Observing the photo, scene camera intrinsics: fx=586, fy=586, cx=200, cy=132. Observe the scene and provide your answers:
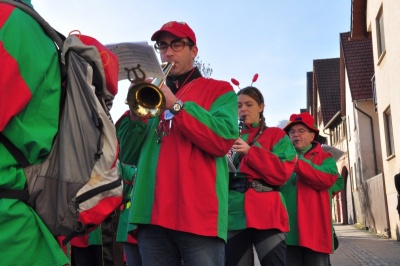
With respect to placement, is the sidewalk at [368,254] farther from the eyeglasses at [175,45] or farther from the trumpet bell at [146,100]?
the trumpet bell at [146,100]

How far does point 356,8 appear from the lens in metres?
22.0

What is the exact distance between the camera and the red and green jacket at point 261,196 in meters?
4.73

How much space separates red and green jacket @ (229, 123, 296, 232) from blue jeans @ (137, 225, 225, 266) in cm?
143

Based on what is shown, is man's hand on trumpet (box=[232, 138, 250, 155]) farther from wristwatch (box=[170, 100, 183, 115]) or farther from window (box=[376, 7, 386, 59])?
window (box=[376, 7, 386, 59])

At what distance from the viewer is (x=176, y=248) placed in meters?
3.34

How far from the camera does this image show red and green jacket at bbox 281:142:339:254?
596 cm

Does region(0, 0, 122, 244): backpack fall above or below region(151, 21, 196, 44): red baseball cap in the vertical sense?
below

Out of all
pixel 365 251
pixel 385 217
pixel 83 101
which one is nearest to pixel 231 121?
pixel 83 101

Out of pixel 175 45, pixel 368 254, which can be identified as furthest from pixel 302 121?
pixel 368 254

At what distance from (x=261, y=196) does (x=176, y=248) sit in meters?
1.64

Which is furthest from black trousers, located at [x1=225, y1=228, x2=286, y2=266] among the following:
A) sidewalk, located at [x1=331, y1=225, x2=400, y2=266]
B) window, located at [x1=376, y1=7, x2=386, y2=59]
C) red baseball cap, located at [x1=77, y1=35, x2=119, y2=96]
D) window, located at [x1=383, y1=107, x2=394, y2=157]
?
window, located at [x1=376, y1=7, x2=386, y2=59]

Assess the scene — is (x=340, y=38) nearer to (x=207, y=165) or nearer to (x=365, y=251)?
(x=365, y=251)

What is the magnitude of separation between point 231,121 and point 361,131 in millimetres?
24337

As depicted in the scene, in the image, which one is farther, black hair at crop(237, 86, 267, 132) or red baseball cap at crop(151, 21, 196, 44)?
black hair at crop(237, 86, 267, 132)
